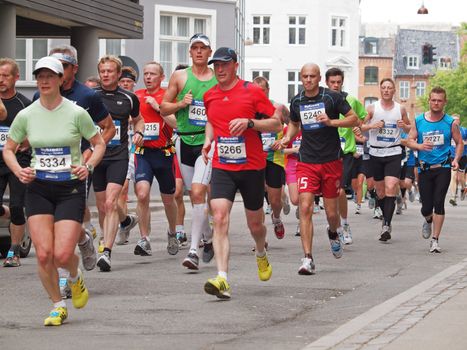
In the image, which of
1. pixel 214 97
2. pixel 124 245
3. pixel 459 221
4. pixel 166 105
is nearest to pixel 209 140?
pixel 214 97

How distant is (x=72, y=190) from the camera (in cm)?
944

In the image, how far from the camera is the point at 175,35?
3881cm

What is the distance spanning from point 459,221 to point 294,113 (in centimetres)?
1041

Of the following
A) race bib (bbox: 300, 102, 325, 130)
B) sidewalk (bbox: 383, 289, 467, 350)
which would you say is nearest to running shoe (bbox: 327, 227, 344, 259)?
race bib (bbox: 300, 102, 325, 130)

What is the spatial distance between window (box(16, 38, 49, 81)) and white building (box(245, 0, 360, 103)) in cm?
5043

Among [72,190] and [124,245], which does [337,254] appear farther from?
[72,190]

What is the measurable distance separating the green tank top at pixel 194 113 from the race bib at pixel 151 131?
1041mm

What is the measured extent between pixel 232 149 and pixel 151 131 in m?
3.84

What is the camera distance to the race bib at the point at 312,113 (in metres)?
13.6

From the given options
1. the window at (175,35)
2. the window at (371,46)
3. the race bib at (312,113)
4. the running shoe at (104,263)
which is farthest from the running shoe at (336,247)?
the window at (371,46)

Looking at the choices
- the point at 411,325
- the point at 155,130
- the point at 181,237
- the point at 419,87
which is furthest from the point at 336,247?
the point at 419,87

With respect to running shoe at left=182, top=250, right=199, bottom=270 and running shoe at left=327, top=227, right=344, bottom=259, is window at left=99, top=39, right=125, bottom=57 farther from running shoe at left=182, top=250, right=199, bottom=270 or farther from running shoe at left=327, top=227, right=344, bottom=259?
running shoe at left=182, top=250, right=199, bottom=270

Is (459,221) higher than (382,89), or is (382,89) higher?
(382,89)

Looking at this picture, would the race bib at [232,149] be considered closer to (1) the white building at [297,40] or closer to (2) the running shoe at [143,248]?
(2) the running shoe at [143,248]
